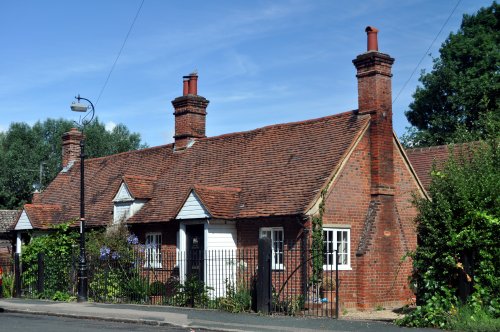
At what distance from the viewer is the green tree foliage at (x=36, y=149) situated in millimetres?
58375

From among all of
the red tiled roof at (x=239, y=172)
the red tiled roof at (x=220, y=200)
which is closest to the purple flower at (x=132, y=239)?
the red tiled roof at (x=239, y=172)

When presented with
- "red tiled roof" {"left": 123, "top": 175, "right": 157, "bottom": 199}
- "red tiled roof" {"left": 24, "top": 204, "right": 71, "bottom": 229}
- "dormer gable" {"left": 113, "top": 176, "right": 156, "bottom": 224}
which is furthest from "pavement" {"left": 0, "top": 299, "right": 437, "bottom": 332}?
"red tiled roof" {"left": 24, "top": 204, "right": 71, "bottom": 229}

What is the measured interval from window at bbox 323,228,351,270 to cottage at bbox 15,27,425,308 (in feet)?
0.10

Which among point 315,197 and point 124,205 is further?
point 124,205

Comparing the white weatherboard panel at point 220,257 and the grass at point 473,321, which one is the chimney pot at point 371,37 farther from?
the grass at point 473,321

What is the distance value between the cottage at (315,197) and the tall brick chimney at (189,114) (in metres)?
2.49

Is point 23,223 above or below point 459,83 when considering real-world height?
below

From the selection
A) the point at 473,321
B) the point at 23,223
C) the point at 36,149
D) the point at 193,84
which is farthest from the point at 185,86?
the point at 36,149

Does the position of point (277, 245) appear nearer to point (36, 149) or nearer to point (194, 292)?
point (194, 292)

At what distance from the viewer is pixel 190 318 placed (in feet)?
59.1

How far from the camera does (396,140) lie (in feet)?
75.3

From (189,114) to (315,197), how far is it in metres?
10.1

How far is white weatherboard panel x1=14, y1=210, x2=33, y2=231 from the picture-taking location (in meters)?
30.9

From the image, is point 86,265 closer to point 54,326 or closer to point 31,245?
point 31,245
